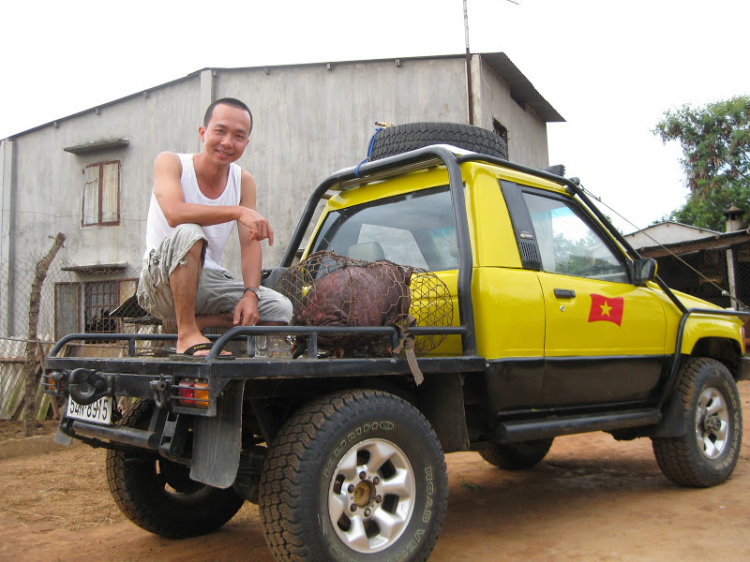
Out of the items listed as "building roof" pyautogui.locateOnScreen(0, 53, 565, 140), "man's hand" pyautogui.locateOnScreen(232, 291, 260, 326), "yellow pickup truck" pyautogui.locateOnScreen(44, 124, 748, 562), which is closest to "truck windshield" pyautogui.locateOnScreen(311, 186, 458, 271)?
"yellow pickup truck" pyautogui.locateOnScreen(44, 124, 748, 562)

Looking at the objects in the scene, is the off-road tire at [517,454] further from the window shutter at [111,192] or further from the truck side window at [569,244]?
the window shutter at [111,192]

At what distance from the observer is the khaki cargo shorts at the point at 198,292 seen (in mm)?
2682

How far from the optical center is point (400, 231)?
379 cm

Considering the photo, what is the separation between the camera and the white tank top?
9.61 ft

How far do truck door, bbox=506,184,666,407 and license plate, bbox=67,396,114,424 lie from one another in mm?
2093

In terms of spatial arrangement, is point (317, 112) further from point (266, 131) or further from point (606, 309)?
point (606, 309)

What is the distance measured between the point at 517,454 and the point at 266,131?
9.48 m

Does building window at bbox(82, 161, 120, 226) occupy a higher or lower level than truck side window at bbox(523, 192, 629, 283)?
higher

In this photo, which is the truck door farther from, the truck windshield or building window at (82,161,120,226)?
building window at (82,161,120,226)

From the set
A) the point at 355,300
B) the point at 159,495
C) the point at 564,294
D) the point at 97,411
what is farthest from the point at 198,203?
the point at 564,294

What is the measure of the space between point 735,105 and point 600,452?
2266cm

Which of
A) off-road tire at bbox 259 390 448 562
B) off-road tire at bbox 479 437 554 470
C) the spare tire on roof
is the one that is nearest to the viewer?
off-road tire at bbox 259 390 448 562

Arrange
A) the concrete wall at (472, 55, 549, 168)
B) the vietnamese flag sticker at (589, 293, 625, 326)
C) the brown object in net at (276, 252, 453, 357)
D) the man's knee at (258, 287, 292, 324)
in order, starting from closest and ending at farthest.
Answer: the brown object in net at (276, 252, 453, 357)
the man's knee at (258, 287, 292, 324)
the vietnamese flag sticker at (589, 293, 625, 326)
the concrete wall at (472, 55, 549, 168)

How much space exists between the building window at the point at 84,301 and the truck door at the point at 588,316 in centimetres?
1177
